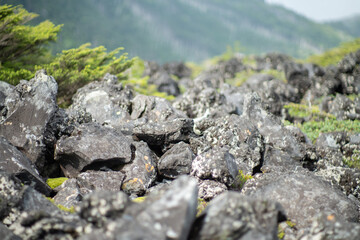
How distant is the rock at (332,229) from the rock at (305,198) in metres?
1.21

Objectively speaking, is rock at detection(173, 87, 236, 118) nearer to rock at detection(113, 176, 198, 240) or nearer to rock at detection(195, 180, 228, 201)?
rock at detection(195, 180, 228, 201)

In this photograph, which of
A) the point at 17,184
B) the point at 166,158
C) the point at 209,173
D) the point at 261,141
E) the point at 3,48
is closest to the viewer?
the point at 17,184

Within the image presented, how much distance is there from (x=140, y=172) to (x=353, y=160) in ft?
37.8

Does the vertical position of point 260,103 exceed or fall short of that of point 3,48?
it exceeds it

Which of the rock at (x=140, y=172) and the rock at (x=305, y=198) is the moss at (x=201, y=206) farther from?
the rock at (x=140, y=172)

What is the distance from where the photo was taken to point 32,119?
344 inches

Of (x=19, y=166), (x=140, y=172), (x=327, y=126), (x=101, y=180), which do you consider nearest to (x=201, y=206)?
(x=140, y=172)

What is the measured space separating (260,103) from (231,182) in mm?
6834

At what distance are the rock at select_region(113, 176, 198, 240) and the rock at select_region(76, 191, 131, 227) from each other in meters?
0.32

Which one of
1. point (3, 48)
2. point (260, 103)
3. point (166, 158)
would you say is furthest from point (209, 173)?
point (3, 48)

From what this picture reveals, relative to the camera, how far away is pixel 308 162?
11742 millimetres

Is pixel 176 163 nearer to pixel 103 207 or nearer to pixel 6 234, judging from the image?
pixel 103 207

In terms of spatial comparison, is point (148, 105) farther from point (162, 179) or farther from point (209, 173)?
point (209, 173)

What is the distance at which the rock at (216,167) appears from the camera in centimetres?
837
